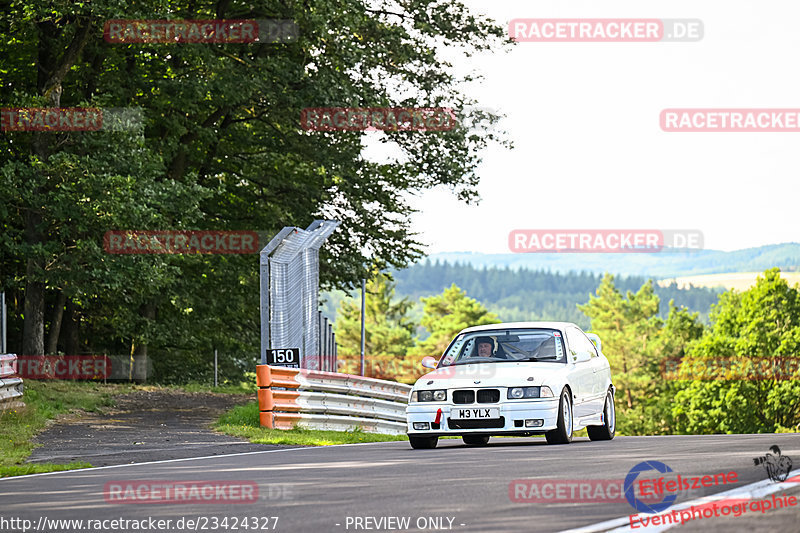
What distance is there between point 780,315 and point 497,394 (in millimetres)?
58900

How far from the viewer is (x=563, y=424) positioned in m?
14.2

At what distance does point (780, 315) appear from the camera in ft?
226

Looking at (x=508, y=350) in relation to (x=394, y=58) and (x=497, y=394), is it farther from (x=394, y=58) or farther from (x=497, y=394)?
(x=394, y=58)

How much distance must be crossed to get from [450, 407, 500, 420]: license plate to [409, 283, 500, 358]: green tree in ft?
374

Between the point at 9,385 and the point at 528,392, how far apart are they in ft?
34.5

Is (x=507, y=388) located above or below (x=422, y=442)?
above

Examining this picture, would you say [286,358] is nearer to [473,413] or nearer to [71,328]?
[473,413]

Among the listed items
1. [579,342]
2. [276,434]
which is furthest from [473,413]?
[276,434]

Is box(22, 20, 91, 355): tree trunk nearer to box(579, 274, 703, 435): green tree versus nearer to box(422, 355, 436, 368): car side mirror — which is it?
box(422, 355, 436, 368): car side mirror

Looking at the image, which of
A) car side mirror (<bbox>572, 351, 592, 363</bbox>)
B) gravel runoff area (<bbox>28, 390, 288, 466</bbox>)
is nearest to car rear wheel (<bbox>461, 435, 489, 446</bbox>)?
car side mirror (<bbox>572, 351, 592, 363</bbox>)

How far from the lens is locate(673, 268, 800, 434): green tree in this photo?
208 ft

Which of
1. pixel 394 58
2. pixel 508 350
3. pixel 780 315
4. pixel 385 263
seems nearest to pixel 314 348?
pixel 508 350

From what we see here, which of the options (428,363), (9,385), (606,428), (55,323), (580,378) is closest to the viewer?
(428,363)

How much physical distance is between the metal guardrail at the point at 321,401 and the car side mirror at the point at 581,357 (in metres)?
4.82
